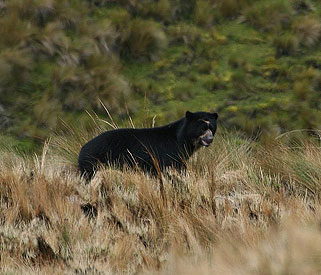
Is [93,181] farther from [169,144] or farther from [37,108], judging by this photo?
[37,108]

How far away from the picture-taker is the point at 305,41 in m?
13.9

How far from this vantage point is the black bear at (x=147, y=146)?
754 cm

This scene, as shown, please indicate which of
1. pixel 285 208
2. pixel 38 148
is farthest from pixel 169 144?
pixel 38 148

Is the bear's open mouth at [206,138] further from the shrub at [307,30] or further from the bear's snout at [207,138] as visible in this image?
the shrub at [307,30]

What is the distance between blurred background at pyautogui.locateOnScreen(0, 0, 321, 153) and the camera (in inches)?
470

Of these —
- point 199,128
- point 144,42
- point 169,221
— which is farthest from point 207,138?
point 144,42

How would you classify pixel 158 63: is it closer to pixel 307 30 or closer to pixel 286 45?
pixel 286 45

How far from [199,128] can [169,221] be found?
69.2 inches

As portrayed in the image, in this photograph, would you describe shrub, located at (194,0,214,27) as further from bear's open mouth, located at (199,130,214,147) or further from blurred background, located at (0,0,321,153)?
bear's open mouth, located at (199,130,214,147)

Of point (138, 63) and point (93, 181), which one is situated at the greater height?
point (93, 181)

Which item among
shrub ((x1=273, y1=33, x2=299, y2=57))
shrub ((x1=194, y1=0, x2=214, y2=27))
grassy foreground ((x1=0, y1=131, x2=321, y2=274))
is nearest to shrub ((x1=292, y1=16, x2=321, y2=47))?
shrub ((x1=273, y1=33, x2=299, y2=57))

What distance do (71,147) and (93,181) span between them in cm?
177

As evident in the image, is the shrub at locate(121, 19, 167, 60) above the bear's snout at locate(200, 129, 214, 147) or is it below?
below

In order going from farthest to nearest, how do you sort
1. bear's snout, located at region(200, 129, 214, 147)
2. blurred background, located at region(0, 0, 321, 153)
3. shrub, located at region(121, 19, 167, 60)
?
shrub, located at region(121, 19, 167, 60), blurred background, located at region(0, 0, 321, 153), bear's snout, located at region(200, 129, 214, 147)
